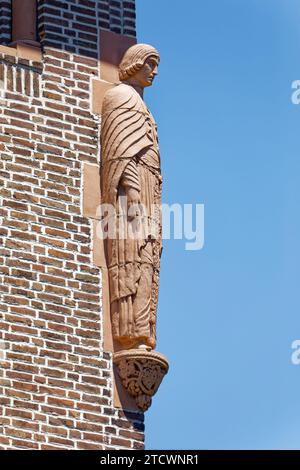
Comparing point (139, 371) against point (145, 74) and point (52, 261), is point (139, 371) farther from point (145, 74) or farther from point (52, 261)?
point (145, 74)

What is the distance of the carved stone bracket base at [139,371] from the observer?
131 feet

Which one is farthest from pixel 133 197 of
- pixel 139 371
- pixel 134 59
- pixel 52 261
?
→ pixel 139 371

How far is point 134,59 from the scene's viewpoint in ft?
134

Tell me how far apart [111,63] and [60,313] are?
9.15ft

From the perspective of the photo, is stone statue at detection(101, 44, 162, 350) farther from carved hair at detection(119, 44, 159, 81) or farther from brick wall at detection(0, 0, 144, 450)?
brick wall at detection(0, 0, 144, 450)

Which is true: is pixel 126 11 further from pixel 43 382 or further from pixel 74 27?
pixel 43 382

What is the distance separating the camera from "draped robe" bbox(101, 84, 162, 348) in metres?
39.9

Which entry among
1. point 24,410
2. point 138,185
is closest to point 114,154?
point 138,185

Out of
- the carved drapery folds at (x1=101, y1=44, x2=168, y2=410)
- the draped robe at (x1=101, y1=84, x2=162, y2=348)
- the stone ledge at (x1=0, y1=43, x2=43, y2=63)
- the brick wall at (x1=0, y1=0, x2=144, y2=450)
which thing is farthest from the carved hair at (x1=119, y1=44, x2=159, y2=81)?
the stone ledge at (x1=0, y1=43, x2=43, y2=63)

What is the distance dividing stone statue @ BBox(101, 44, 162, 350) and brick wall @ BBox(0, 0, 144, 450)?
Result: 19cm

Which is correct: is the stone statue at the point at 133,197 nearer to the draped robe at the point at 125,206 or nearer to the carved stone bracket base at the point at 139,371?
the draped robe at the point at 125,206

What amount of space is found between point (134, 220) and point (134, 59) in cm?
170

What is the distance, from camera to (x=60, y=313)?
3959 centimetres
